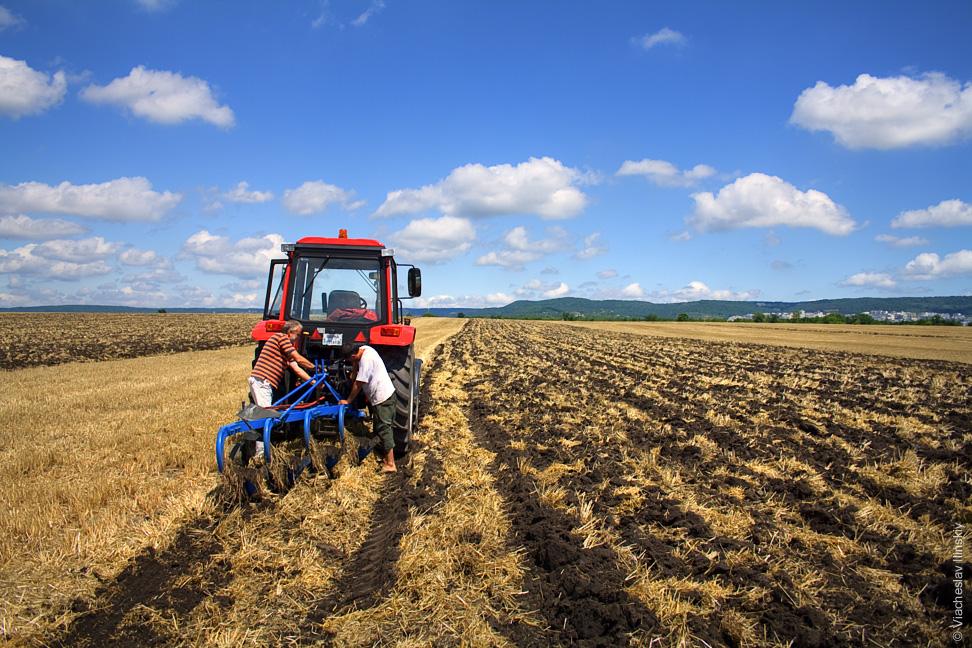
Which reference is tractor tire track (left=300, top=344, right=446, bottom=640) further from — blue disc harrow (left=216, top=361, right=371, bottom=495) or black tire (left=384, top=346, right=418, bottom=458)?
blue disc harrow (left=216, top=361, right=371, bottom=495)

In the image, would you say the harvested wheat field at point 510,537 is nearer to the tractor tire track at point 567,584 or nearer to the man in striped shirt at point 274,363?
the tractor tire track at point 567,584

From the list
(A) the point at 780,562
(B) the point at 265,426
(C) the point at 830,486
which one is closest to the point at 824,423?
(C) the point at 830,486

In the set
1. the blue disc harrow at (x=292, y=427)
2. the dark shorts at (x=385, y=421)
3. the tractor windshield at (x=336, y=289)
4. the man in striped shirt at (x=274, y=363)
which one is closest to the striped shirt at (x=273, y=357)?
the man in striped shirt at (x=274, y=363)

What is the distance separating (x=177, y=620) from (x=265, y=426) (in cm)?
211

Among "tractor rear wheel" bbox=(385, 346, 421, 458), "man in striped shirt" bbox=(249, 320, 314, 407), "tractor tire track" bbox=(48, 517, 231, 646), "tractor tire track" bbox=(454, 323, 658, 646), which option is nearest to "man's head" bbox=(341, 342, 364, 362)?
"tractor rear wheel" bbox=(385, 346, 421, 458)

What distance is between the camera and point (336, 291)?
290 inches

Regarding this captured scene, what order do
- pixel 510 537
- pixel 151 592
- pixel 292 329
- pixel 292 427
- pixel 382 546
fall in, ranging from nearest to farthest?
pixel 151 592 < pixel 382 546 < pixel 510 537 < pixel 292 329 < pixel 292 427

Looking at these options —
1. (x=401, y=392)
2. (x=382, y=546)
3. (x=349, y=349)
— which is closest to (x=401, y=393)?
(x=401, y=392)

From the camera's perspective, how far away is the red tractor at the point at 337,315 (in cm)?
671

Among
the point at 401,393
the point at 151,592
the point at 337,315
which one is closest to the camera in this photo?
the point at 151,592

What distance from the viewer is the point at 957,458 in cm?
676

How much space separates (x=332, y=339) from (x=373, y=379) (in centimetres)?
95

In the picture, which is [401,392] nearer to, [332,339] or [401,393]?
[401,393]

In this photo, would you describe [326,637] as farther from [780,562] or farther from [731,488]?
[731,488]
